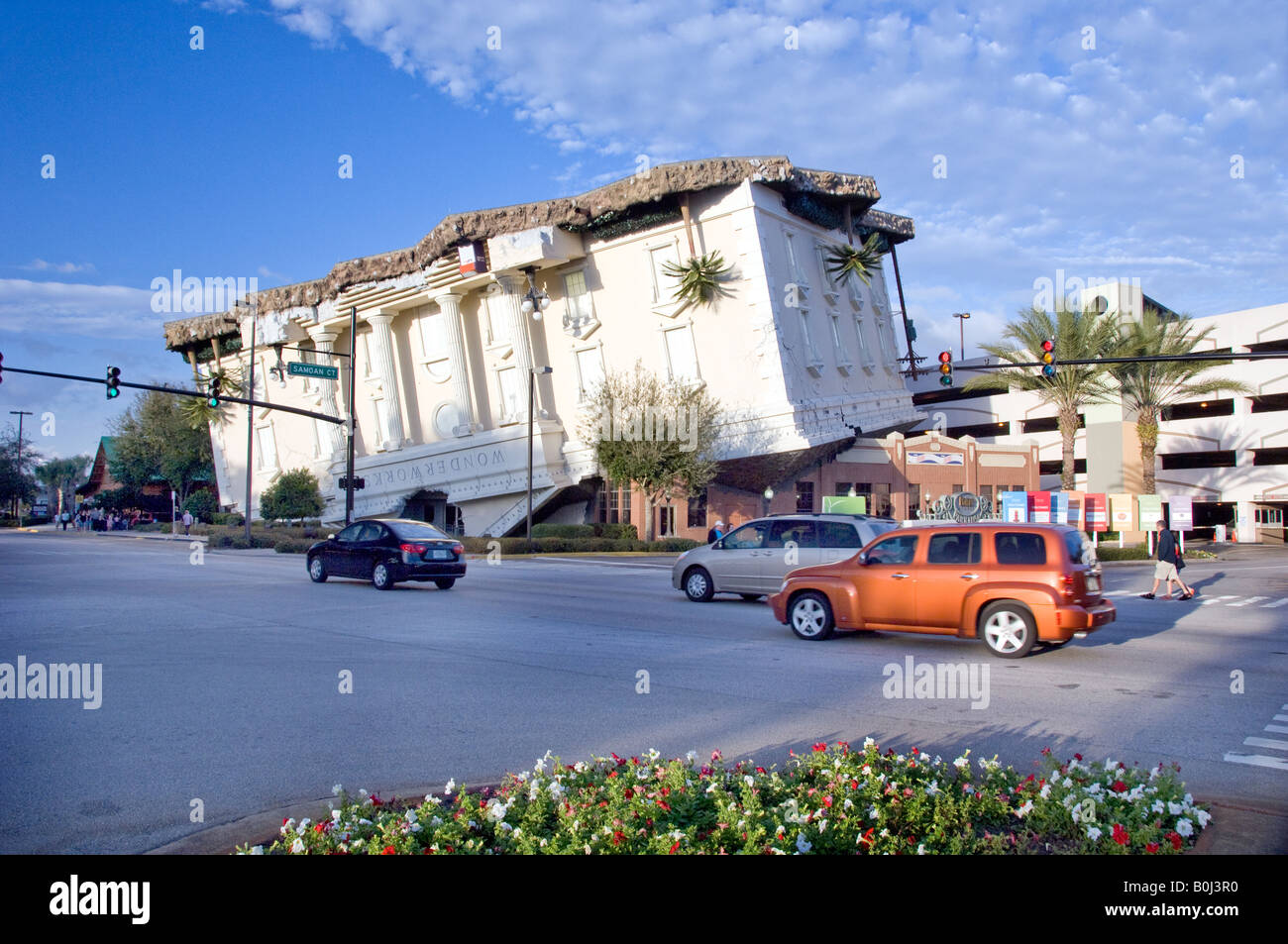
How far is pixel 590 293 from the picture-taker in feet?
147

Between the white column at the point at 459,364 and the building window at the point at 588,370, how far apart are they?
6.08m

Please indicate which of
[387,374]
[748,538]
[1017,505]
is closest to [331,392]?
[387,374]

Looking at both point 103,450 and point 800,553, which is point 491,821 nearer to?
point 800,553

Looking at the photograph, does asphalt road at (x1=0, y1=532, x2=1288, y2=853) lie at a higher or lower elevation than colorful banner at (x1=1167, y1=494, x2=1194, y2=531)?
lower

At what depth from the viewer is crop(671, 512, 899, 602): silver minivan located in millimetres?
16188

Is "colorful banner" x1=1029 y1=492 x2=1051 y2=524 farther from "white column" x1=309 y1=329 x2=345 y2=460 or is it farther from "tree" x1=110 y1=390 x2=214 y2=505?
"tree" x1=110 y1=390 x2=214 y2=505

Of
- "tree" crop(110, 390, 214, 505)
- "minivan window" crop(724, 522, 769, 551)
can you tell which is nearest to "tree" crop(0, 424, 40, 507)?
"tree" crop(110, 390, 214, 505)

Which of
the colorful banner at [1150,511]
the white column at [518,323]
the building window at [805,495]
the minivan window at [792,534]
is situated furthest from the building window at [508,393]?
the minivan window at [792,534]

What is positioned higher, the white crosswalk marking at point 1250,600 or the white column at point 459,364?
the white column at point 459,364

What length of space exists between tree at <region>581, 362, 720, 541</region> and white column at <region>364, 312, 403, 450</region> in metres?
14.4

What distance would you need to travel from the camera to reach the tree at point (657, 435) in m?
38.9

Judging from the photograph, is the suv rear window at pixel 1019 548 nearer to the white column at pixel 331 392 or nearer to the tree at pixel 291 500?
the tree at pixel 291 500

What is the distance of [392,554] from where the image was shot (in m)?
19.0

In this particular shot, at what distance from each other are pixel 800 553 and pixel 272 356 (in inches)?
1952
